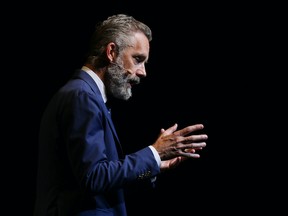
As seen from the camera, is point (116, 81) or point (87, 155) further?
point (116, 81)

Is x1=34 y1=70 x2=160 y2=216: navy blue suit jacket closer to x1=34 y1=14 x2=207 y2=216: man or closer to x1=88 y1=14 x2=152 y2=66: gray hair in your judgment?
x1=34 y1=14 x2=207 y2=216: man

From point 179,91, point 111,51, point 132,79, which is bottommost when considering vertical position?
point 179,91

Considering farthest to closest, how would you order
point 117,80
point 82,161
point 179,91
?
point 179,91, point 117,80, point 82,161

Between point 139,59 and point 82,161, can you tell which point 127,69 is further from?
point 82,161

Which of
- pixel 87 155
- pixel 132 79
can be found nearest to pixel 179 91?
pixel 132 79

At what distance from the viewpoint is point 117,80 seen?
1606mm

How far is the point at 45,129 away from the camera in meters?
1.45

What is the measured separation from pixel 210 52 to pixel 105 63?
138 centimetres

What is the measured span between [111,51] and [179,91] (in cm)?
128

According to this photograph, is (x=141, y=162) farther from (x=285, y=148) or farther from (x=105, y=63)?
(x=285, y=148)

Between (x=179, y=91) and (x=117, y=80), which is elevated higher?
(x=117, y=80)

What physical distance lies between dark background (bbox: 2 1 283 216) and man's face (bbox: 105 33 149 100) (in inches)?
46.5

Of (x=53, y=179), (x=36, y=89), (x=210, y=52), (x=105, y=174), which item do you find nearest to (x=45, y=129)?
(x=53, y=179)

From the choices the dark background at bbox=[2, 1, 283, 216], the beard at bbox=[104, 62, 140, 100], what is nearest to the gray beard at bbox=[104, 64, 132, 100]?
the beard at bbox=[104, 62, 140, 100]
